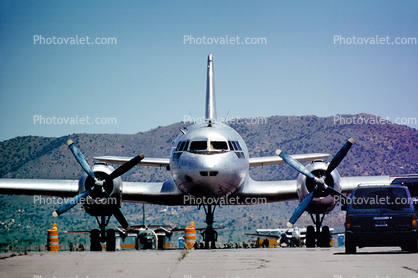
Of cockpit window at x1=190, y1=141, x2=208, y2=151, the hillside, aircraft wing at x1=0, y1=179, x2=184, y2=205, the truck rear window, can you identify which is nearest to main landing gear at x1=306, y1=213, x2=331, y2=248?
aircraft wing at x1=0, y1=179, x2=184, y2=205

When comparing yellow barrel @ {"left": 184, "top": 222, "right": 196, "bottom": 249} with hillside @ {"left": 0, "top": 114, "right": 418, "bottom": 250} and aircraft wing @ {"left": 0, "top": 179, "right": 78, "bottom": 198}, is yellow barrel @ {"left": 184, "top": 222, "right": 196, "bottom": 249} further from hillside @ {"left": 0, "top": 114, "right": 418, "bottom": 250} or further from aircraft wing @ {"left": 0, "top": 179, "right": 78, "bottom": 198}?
hillside @ {"left": 0, "top": 114, "right": 418, "bottom": 250}

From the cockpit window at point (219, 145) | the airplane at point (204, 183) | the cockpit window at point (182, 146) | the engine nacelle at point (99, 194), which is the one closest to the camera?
the airplane at point (204, 183)

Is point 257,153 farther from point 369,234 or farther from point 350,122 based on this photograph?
point 369,234

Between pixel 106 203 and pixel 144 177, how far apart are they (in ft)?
417

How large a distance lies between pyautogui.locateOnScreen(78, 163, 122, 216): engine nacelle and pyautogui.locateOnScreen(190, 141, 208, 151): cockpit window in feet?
13.6

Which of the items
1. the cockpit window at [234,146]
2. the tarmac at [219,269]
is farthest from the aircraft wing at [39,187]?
the tarmac at [219,269]

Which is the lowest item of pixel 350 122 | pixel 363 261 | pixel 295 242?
pixel 295 242

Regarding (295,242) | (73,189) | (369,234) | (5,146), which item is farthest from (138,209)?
(369,234)

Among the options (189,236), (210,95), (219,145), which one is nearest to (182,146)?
(219,145)

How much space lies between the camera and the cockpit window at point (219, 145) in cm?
2036

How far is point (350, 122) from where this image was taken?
19038 centimetres

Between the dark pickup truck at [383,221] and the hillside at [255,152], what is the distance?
302ft

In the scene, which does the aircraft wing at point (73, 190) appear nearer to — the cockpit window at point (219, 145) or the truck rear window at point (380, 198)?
the cockpit window at point (219, 145)

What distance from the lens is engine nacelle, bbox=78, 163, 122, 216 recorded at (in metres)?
22.0
